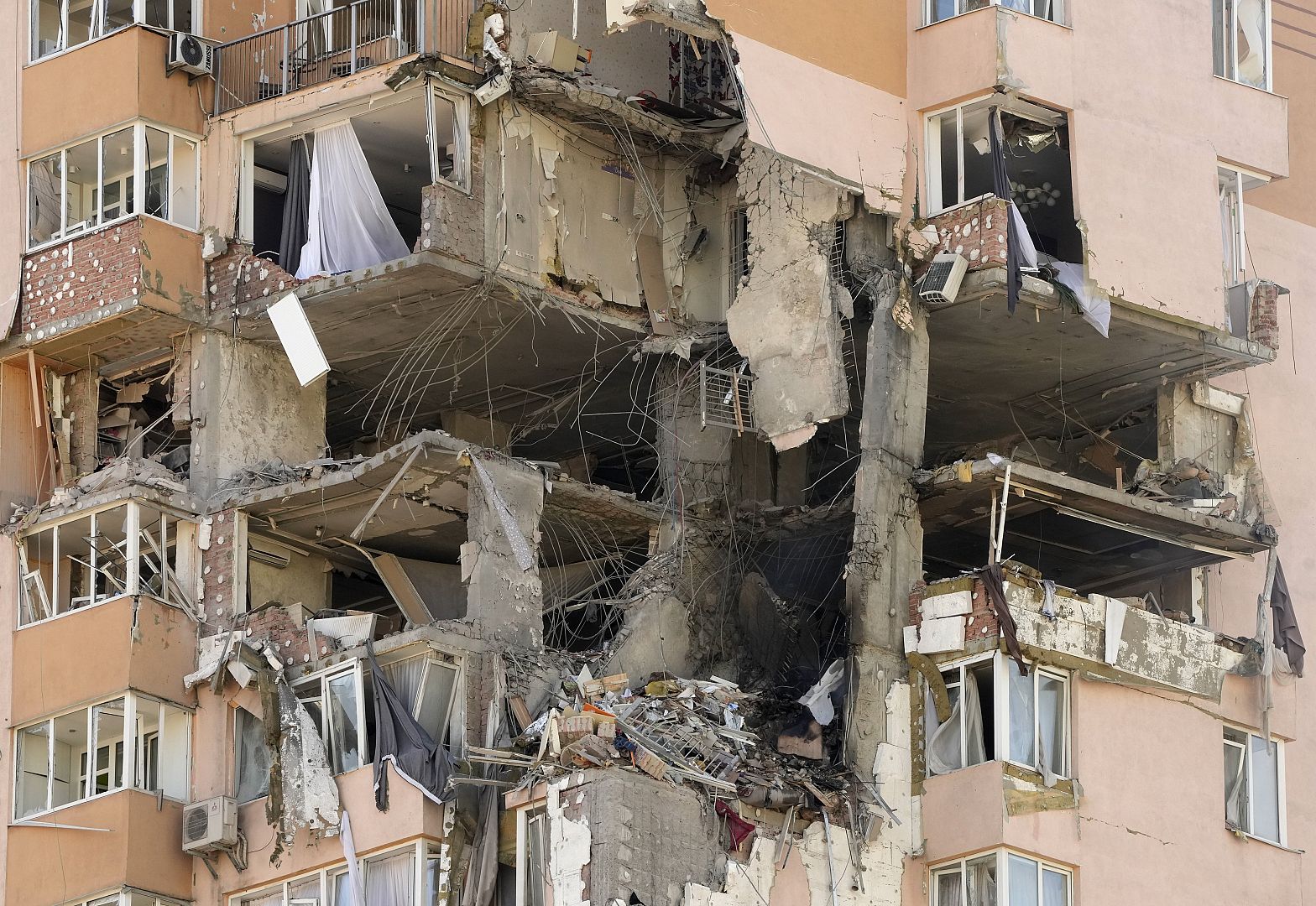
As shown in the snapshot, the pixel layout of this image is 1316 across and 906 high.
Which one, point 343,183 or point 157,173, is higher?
point 157,173

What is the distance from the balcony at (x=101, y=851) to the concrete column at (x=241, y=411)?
14.9 ft

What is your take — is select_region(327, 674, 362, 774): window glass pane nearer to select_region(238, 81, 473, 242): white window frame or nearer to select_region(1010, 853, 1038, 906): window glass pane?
select_region(238, 81, 473, 242): white window frame

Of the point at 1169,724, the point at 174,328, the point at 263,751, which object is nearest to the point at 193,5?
the point at 174,328

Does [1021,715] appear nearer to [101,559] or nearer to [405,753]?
[405,753]

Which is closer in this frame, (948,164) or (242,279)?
(242,279)

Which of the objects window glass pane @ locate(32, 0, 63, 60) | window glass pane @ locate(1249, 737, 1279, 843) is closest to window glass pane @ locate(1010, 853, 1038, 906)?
window glass pane @ locate(1249, 737, 1279, 843)

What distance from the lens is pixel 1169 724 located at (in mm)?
38906

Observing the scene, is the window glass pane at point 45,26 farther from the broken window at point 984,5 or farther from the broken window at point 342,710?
the broken window at point 984,5

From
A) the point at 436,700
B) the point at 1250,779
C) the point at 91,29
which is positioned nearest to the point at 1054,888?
the point at 1250,779

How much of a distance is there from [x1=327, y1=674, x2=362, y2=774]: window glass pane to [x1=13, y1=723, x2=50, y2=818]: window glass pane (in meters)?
4.02

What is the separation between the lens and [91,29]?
4191 centimetres

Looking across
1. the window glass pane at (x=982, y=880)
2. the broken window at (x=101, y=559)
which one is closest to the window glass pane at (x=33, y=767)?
the broken window at (x=101, y=559)

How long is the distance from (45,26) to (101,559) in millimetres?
8029

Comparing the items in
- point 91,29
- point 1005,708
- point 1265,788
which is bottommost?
point 1265,788
